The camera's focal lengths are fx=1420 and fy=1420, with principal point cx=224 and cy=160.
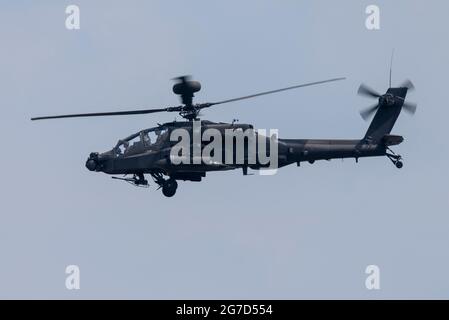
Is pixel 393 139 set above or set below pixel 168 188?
above

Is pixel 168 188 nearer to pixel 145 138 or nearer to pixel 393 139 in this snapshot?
pixel 145 138

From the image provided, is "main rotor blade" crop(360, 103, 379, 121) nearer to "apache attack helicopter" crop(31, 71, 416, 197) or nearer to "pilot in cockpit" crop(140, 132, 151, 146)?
"apache attack helicopter" crop(31, 71, 416, 197)

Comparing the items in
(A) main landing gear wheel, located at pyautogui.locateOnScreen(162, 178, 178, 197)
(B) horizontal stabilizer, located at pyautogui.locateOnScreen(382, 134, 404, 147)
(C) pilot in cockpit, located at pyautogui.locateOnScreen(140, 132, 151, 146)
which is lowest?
(A) main landing gear wheel, located at pyautogui.locateOnScreen(162, 178, 178, 197)

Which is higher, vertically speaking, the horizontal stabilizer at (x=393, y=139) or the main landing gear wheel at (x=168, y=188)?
the horizontal stabilizer at (x=393, y=139)

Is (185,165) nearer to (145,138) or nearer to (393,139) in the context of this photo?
(145,138)

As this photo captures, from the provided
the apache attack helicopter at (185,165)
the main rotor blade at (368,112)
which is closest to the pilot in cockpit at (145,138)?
the apache attack helicopter at (185,165)

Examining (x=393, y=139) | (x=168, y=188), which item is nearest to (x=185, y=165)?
(x=168, y=188)

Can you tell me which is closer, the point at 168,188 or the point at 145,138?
the point at 168,188

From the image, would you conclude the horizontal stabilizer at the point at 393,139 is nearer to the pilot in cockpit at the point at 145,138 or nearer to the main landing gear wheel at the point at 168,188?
the main landing gear wheel at the point at 168,188

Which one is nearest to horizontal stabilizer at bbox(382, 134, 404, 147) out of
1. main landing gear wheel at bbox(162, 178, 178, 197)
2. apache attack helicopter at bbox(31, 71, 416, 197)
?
apache attack helicopter at bbox(31, 71, 416, 197)

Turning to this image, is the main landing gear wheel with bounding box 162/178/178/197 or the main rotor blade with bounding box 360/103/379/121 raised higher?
the main rotor blade with bounding box 360/103/379/121

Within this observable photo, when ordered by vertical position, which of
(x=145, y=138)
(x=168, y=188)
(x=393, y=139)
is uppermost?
(x=145, y=138)
